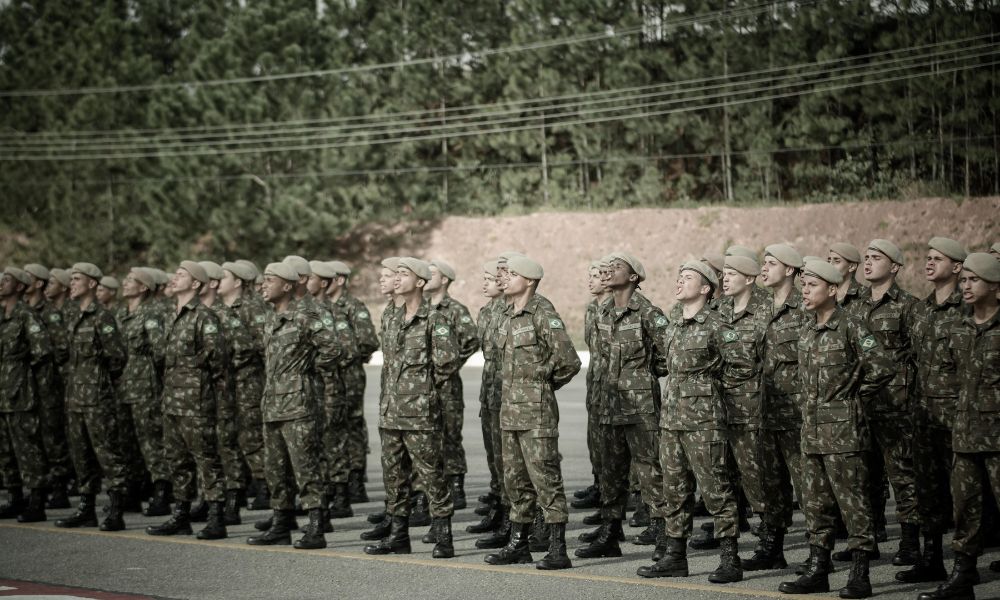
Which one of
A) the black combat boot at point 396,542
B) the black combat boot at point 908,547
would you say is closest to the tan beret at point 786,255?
the black combat boot at point 908,547

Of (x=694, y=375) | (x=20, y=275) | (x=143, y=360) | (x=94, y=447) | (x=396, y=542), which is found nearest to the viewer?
(x=694, y=375)

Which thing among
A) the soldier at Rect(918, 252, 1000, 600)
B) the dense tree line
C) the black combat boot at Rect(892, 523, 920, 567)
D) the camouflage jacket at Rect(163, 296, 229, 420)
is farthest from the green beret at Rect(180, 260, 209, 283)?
the dense tree line

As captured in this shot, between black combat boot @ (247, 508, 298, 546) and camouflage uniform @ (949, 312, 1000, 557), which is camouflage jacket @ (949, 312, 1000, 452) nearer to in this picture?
camouflage uniform @ (949, 312, 1000, 557)

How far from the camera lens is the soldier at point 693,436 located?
8.09 metres

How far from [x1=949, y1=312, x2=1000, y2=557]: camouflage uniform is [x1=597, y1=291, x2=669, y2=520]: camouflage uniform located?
236 cm

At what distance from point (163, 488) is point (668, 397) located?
5.25m

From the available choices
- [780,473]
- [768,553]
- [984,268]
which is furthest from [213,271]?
[984,268]

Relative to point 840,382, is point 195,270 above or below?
above

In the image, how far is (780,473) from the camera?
8.88 metres

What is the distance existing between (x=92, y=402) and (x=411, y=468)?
3391 millimetres

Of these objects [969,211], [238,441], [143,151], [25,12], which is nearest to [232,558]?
[238,441]

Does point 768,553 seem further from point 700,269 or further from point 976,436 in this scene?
point 700,269

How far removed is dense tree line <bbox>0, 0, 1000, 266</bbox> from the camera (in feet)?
120

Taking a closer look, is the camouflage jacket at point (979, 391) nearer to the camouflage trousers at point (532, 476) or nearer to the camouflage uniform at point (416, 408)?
the camouflage trousers at point (532, 476)
